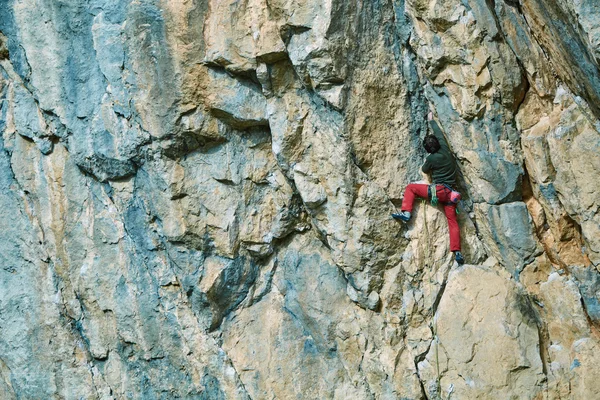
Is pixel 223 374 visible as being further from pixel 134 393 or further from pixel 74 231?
pixel 74 231

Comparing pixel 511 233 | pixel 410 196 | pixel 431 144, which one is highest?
pixel 431 144

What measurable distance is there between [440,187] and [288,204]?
1.96 meters

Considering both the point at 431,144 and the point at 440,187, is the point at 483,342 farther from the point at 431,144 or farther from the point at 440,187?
the point at 431,144

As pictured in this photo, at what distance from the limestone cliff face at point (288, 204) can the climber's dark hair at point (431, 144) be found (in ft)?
0.78

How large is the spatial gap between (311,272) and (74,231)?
127 inches

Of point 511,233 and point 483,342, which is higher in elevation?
point 511,233

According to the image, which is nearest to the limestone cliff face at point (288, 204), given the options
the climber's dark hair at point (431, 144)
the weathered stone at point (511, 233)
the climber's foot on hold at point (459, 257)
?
the weathered stone at point (511, 233)

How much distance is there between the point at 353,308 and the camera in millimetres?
8922

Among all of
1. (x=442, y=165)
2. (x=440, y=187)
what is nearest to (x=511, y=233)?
(x=440, y=187)

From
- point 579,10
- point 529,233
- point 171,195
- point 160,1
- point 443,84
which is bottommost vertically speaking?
point 529,233

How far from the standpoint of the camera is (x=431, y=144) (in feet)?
28.2

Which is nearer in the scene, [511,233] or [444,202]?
[511,233]

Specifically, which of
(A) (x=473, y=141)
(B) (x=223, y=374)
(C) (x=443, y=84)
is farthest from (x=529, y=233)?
(B) (x=223, y=374)

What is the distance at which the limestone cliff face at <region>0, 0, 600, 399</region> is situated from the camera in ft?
27.0
